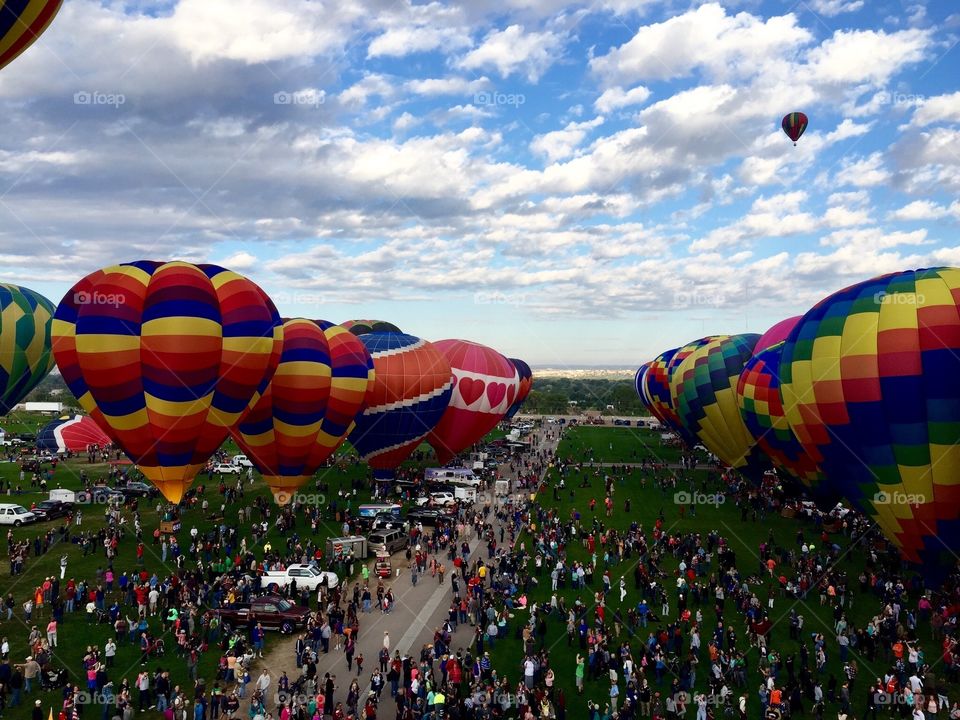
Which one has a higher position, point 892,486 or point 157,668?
point 892,486

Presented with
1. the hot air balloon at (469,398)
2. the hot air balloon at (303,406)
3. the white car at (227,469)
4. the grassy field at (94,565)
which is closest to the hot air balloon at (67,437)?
the grassy field at (94,565)

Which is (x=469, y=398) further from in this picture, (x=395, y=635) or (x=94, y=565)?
(x=395, y=635)

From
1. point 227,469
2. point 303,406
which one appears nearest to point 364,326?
point 227,469

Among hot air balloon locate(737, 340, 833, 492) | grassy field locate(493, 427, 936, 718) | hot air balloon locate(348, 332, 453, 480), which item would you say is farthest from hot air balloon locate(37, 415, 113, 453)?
hot air balloon locate(737, 340, 833, 492)

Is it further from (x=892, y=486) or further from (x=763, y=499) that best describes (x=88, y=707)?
(x=763, y=499)

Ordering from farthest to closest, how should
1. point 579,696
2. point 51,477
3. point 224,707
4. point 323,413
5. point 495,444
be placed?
point 495,444 → point 51,477 → point 323,413 → point 579,696 → point 224,707

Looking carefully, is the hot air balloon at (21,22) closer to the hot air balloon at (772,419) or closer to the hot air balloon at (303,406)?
the hot air balloon at (303,406)

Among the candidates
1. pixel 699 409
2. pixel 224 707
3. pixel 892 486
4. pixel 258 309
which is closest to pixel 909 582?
pixel 892 486
